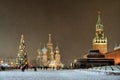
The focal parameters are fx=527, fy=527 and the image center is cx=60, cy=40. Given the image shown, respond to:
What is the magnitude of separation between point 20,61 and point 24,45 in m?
8.06

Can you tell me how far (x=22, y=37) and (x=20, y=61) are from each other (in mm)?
10179

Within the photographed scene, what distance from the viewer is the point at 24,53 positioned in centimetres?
17712

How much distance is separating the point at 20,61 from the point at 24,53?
3.89m

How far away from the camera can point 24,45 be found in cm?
17375

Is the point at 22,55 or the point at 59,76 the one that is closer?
the point at 59,76

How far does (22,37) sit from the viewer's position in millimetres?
173375

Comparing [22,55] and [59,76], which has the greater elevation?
[22,55]

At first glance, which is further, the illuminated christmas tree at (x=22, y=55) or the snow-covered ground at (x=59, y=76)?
the illuminated christmas tree at (x=22, y=55)

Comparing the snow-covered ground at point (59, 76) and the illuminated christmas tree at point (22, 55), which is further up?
the illuminated christmas tree at point (22, 55)

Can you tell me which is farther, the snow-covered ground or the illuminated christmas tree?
the illuminated christmas tree

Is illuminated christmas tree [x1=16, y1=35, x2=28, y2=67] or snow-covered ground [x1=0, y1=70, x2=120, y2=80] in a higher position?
illuminated christmas tree [x1=16, y1=35, x2=28, y2=67]

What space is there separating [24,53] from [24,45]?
14.3 feet
